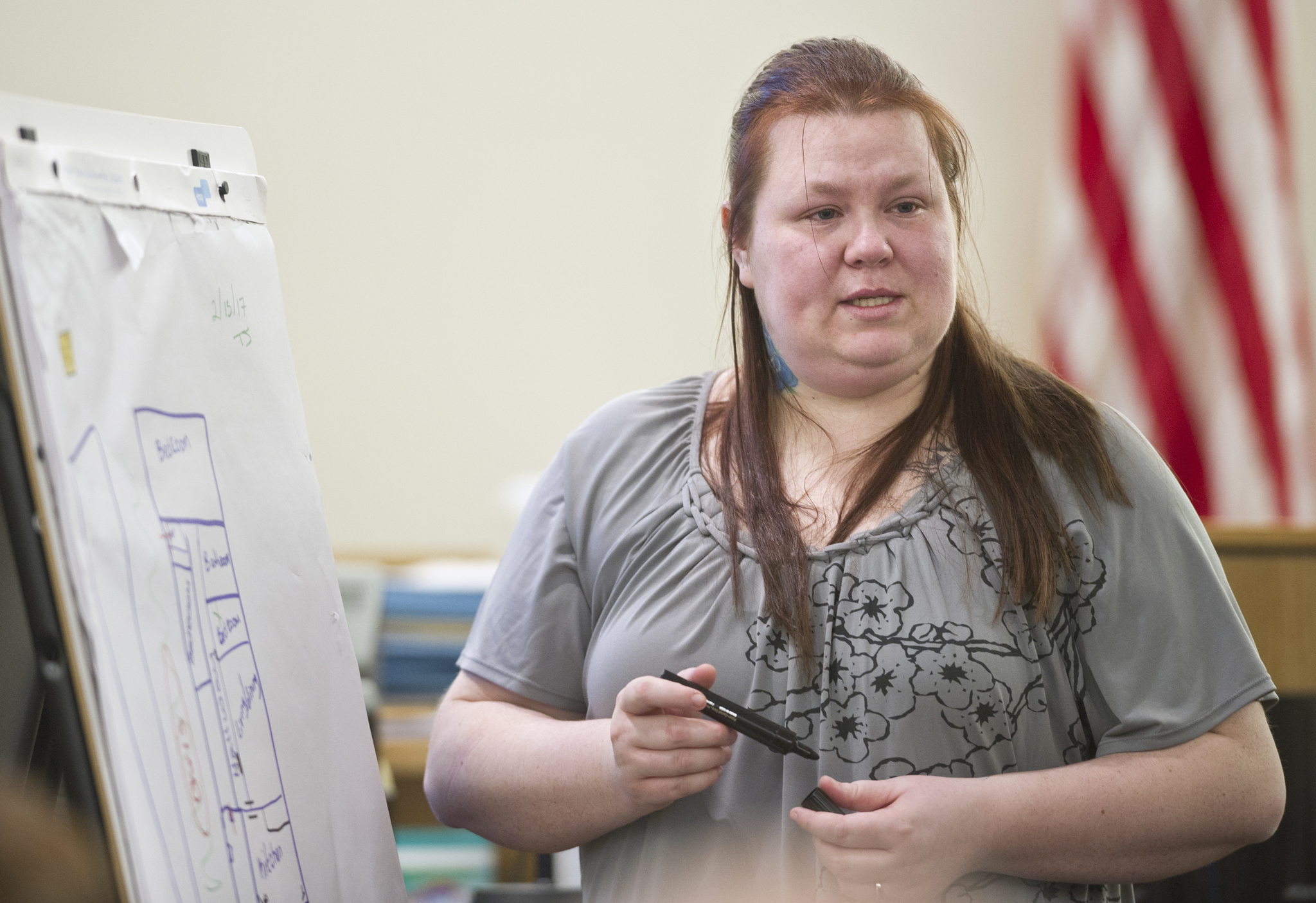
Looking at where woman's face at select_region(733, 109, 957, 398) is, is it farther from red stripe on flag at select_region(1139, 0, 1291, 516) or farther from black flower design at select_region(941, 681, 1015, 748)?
red stripe on flag at select_region(1139, 0, 1291, 516)

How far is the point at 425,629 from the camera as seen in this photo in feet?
7.40

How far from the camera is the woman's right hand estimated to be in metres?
0.89

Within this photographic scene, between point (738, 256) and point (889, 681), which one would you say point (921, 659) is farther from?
point (738, 256)

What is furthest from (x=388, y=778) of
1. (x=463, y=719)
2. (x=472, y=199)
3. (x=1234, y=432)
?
(x=1234, y=432)

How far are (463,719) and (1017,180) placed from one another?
215cm

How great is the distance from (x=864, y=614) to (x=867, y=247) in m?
0.33

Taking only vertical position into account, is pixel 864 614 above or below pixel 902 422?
below

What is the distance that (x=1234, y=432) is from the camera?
2.36 metres

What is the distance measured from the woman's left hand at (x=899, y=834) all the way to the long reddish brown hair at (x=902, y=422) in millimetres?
136

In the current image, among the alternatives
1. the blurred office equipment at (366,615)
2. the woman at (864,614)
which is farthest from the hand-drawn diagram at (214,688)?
the blurred office equipment at (366,615)

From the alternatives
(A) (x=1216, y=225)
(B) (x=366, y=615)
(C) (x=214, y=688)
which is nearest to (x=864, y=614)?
(C) (x=214, y=688)

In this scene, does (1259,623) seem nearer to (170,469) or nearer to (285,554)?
(285,554)

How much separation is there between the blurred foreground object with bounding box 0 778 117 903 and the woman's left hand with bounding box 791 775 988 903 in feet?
1.87

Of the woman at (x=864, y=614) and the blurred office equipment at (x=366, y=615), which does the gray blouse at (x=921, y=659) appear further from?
the blurred office equipment at (x=366, y=615)
